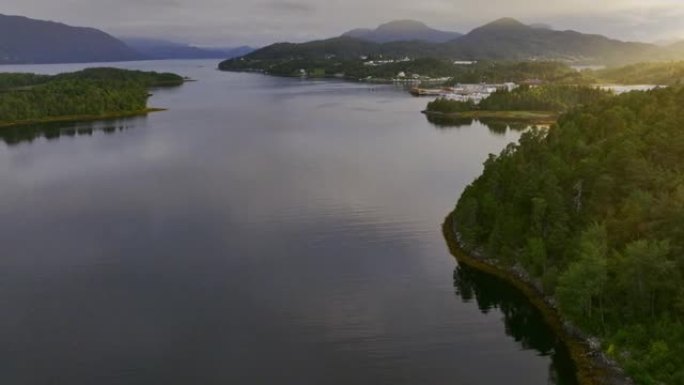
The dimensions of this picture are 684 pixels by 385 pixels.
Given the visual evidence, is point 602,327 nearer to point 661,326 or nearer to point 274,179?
point 661,326

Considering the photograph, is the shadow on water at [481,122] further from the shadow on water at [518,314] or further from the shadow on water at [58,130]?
the shadow on water at [518,314]

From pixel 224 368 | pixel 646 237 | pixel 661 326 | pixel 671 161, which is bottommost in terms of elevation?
pixel 224 368

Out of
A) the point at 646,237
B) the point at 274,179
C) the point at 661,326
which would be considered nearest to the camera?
the point at 661,326

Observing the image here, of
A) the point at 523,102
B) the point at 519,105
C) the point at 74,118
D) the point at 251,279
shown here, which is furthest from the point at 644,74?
the point at 251,279

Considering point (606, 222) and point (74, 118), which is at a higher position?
point (74, 118)

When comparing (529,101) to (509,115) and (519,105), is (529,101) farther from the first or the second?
(509,115)

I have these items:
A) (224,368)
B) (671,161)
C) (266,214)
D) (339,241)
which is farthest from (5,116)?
(671,161)
